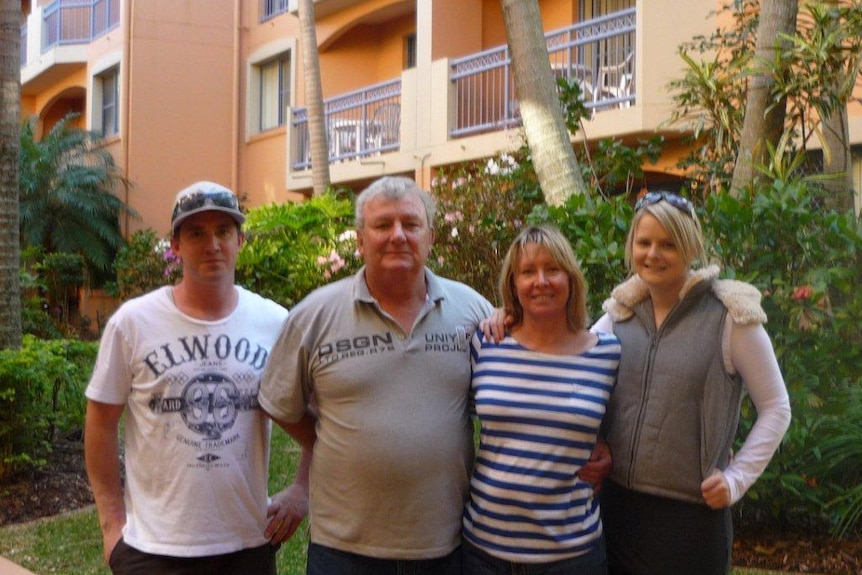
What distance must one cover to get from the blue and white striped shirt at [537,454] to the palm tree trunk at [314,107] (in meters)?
14.1

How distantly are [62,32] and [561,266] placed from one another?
2781 cm

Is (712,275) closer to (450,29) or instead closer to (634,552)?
(634,552)

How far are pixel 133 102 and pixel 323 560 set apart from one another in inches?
862

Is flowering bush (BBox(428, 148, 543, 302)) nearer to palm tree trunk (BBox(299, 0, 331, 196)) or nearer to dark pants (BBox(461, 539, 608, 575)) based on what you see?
palm tree trunk (BBox(299, 0, 331, 196))

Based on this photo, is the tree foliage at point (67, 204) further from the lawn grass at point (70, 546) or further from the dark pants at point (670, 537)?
the dark pants at point (670, 537)

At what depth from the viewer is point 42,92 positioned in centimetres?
3125

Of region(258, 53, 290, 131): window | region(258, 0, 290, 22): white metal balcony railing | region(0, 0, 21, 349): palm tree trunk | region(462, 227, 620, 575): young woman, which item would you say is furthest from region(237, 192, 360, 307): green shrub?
region(462, 227, 620, 575): young woman

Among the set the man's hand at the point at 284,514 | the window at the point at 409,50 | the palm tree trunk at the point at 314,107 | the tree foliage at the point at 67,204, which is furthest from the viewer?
the tree foliage at the point at 67,204

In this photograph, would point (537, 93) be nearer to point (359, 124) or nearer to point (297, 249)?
point (297, 249)

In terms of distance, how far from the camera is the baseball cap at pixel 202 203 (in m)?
3.57

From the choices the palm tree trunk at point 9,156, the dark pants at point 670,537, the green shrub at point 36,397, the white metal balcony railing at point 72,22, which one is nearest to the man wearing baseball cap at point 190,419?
the dark pants at point 670,537

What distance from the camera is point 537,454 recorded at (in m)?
3.37

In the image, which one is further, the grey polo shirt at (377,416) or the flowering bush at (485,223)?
the flowering bush at (485,223)

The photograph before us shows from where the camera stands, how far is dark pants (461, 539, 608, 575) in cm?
337
